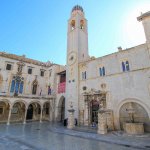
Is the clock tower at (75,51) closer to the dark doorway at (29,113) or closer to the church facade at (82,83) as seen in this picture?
the church facade at (82,83)

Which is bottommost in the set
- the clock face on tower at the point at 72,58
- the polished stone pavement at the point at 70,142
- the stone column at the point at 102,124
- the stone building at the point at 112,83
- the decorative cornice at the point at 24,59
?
the polished stone pavement at the point at 70,142

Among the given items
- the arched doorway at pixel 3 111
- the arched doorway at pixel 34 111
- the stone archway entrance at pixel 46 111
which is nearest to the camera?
the arched doorway at pixel 3 111

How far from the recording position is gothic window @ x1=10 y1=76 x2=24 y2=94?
84.3ft

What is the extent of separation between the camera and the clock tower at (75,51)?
2183 centimetres

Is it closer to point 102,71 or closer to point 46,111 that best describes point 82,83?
point 102,71

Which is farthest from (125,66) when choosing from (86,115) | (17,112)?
(17,112)

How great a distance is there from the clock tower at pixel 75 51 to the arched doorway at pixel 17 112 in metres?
10.6

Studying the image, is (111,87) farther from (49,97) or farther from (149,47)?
(49,97)

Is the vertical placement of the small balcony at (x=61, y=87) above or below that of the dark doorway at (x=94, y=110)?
above

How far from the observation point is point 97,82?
61.7 feet

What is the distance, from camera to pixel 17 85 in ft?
86.4

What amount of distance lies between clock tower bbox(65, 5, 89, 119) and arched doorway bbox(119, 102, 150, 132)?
7648 mm

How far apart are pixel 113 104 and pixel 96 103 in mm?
3355

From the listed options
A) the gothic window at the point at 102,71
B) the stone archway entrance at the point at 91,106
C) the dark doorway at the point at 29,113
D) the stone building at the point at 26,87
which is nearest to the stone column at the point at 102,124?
the stone archway entrance at the point at 91,106
